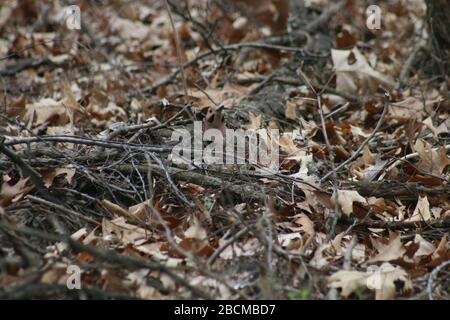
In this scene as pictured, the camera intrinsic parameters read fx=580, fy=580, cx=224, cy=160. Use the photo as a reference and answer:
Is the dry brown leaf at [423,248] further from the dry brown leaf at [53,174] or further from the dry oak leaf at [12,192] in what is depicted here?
the dry oak leaf at [12,192]

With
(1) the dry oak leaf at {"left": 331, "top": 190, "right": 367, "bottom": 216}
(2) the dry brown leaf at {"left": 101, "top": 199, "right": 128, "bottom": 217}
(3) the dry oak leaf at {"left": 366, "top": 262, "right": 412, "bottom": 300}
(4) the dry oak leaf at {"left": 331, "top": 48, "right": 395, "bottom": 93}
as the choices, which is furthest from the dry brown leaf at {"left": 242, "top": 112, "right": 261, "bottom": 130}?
(3) the dry oak leaf at {"left": 366, "top": 262, "right": 412, "bottom": 300}

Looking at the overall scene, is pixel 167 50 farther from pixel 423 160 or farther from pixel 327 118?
pixel 423 160

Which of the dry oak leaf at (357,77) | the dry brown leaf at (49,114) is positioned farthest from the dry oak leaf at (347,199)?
the dry brown leaf at (49,114)

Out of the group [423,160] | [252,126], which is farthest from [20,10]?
[423,160]

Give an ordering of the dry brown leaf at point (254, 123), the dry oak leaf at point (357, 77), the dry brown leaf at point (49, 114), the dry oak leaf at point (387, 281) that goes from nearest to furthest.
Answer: the dry oak leaf at point (387, 281) < the dry brown leaf at point (254, 123) < the dry brown leaf at point (49, 114) < the dry oak leaf at point (357, 77)

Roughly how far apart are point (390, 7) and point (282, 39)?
1938 millimetres

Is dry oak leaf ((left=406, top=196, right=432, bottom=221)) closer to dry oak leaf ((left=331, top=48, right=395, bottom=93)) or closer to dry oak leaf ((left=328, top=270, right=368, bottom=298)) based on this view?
dry oak leaf ((left=328, top=270, right=368, bottom=298))

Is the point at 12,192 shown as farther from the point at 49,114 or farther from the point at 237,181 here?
the point at 49,114

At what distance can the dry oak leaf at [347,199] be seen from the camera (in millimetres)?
2777

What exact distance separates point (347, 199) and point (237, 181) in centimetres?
56

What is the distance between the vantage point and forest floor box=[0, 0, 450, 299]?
228 cm

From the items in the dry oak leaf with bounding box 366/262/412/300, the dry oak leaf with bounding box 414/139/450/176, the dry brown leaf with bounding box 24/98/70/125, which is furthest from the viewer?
the dry brown leaf with bounding box 24/98/70/125

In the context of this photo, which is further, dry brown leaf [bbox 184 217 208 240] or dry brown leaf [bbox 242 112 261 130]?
dry brown leaf [bbox 242 112 261 130]

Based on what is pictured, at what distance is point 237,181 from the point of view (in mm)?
2977
